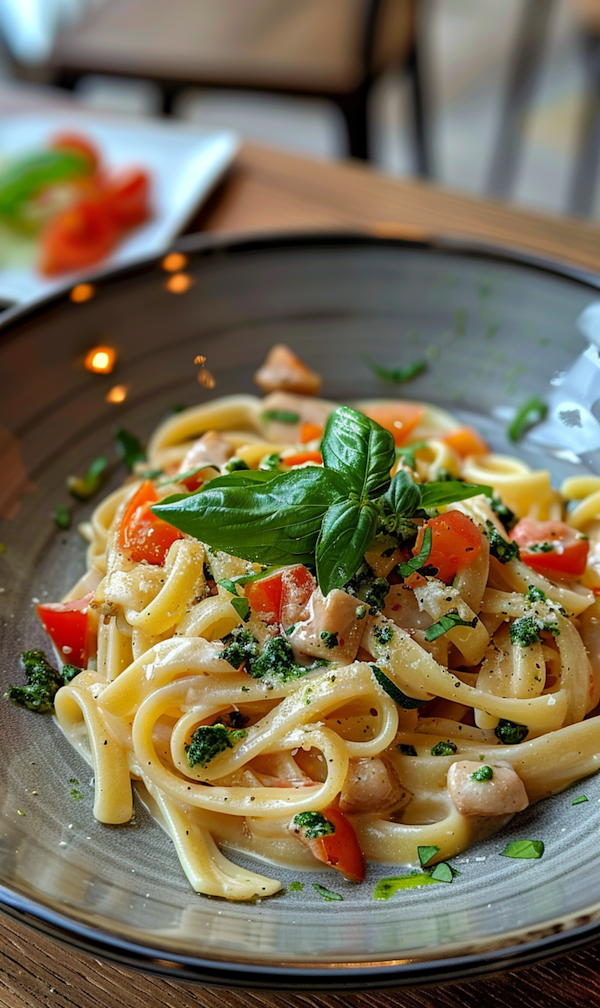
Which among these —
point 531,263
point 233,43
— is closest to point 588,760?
point 531,263

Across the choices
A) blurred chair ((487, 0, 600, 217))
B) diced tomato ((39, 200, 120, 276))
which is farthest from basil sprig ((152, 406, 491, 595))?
blurred chair ((487, 0, 600, 217))

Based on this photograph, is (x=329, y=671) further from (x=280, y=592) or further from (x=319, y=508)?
(x=319, y=508)

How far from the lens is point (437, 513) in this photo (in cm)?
248

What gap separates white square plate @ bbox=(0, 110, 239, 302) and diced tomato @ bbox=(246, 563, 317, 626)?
211 centimetres

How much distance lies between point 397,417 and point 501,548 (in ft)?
2.70

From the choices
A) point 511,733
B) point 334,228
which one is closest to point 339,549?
point 511,733

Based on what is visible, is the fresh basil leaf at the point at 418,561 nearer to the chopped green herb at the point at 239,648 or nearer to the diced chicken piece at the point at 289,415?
the chopped green herb at the point at 239,648

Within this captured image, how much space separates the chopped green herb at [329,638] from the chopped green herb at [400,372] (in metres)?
1.40

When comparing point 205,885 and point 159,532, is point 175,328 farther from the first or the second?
point 205,885

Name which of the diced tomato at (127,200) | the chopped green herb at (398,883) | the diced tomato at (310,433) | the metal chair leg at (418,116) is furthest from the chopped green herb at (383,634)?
the metal chair leg at (418,116)

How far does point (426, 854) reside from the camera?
2088 millimetres

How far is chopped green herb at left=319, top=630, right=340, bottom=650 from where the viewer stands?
2234mm

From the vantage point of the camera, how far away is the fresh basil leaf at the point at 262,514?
87.2 inches

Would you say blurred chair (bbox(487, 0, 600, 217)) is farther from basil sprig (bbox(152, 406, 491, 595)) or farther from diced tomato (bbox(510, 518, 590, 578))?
basil sprig (bbox(152, 406, 491, 595))
